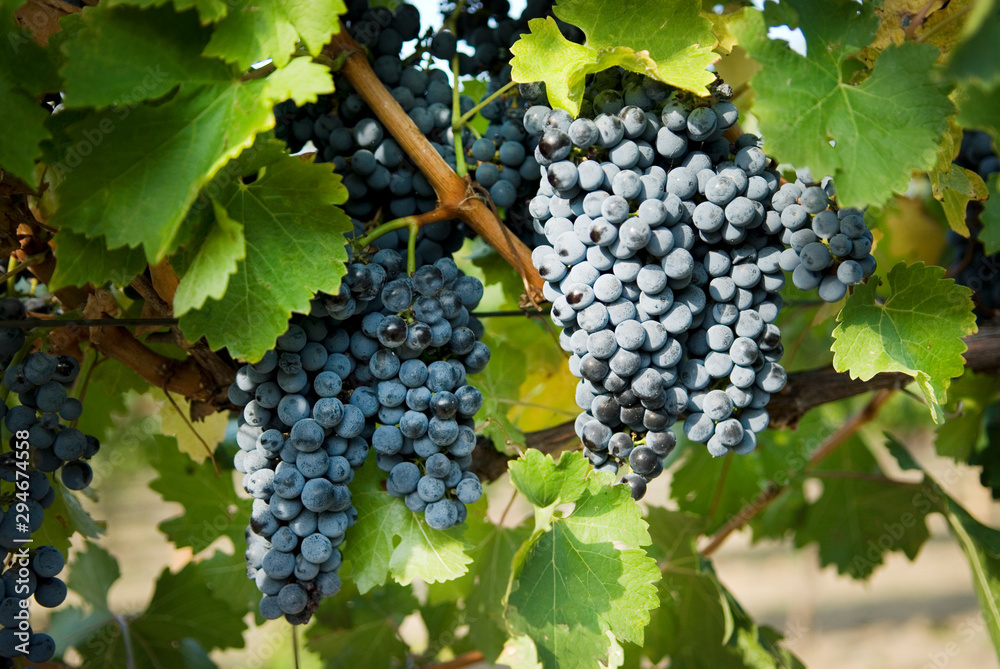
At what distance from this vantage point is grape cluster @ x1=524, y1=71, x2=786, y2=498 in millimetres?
885

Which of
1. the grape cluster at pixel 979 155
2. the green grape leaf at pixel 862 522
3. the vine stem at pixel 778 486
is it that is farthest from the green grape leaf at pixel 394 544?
the grape cluster at pixel 979 155

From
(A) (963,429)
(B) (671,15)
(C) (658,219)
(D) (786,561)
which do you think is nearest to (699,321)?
(C) (658,219)

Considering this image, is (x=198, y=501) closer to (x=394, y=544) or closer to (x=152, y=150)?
(x=394, y=544)

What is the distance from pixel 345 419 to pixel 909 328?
703 millimetres

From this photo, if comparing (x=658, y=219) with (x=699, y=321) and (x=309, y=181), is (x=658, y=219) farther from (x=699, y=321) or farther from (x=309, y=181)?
(x=309, y=181)

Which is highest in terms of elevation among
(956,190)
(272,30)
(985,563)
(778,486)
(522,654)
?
(272,30)

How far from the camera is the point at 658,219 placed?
868mm

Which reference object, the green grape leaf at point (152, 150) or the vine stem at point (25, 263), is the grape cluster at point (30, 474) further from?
the green grape leaf at point (152, 150)

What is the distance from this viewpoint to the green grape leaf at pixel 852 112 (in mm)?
797

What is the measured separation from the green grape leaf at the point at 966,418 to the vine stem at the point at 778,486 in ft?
0.45

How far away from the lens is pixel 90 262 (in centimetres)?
85

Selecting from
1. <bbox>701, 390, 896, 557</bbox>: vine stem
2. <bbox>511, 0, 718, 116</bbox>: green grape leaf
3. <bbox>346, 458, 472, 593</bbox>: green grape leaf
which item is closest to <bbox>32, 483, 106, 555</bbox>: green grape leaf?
<bbox>346, 458, 472, 593</bbox>: green grape leaf

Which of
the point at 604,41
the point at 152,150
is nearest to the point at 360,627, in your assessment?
the point at 152,150

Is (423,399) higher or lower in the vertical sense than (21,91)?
lower
